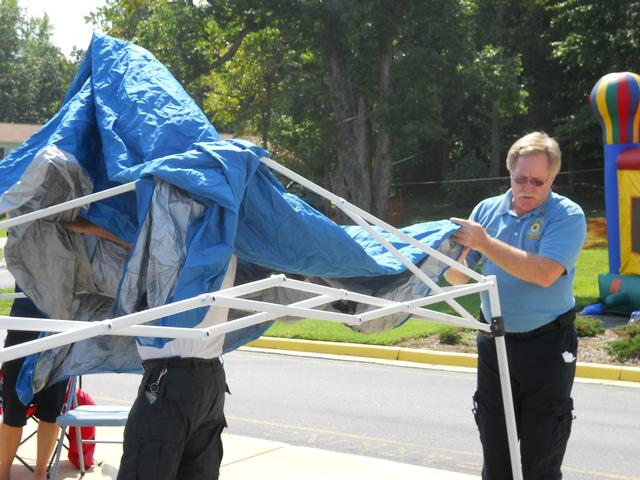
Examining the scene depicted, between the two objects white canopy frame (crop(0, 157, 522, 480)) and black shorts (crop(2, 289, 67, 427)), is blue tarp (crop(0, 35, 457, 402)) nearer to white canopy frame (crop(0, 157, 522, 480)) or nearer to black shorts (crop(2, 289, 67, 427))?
white canopy frame (crop(0, 157, 522, 480))

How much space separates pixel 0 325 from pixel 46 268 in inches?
52.1

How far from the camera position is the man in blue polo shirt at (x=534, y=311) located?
4.12m

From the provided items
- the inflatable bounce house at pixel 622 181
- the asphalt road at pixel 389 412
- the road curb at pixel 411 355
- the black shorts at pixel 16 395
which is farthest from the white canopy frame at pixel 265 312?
the inflatable bounce house at pixel 622 181

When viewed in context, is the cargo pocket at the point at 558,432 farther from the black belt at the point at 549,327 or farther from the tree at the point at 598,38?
the tree at the point at 598,38

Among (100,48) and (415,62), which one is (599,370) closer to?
(100,48)

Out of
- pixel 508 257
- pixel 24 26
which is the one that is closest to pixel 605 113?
pixel 508 257

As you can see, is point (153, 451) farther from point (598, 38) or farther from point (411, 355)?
point (598, 38)

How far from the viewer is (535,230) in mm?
4270

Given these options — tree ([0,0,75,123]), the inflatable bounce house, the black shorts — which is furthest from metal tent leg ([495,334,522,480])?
tree ([0,0,75,123])

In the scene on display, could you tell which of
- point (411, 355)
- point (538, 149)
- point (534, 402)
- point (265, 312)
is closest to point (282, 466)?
point (534, 402)

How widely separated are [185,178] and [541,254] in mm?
1726

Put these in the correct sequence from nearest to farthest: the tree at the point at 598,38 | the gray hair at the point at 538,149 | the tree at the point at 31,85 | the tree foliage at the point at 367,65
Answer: the gray hair at the point at 538,149 < the tree at the point at 598,38 < the tree foliage at the point at 367,65 < the tree at the point at 31,85

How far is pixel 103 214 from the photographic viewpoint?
3885mm

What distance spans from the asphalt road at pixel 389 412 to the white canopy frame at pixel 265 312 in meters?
2.99
